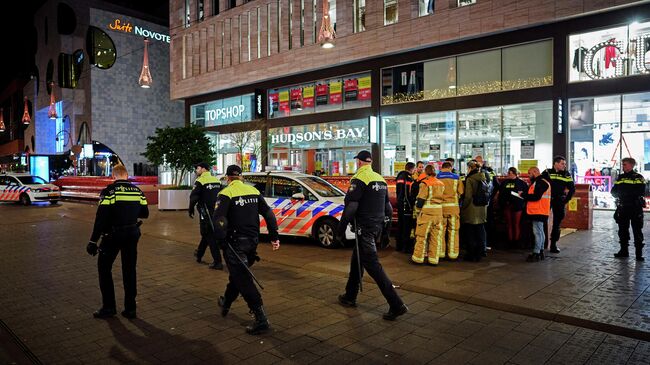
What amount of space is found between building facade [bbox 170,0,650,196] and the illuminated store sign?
58.6 ft

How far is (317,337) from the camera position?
16.0ft

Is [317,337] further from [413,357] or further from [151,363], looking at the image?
[151,363]

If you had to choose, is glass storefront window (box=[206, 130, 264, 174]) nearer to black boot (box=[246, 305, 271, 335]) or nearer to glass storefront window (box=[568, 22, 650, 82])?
glass storefront window (box=[568, 22, 650, 82])

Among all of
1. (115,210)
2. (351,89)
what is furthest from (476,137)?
(115,210)

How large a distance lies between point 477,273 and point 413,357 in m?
3.71

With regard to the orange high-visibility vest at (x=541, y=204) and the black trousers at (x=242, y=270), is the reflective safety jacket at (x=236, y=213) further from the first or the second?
the orange high-visibility vest at (x=541, y=204)

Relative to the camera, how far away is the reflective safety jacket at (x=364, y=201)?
5.59m

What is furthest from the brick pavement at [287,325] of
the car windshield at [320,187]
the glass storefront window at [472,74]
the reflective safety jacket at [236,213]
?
the glass storefront window at [472,74]

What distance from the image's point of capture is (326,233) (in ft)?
34.4

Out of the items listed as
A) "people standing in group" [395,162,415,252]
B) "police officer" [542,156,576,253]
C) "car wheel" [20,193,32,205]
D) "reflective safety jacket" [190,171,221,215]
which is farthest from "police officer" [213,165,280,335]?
"car wheel" [20,193,32,205]

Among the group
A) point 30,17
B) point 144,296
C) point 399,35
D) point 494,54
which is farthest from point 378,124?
point 30,17

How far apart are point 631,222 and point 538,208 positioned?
1763mm

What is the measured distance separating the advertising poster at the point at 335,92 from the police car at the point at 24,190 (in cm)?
1510

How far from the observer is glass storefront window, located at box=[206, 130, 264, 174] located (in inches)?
1131
